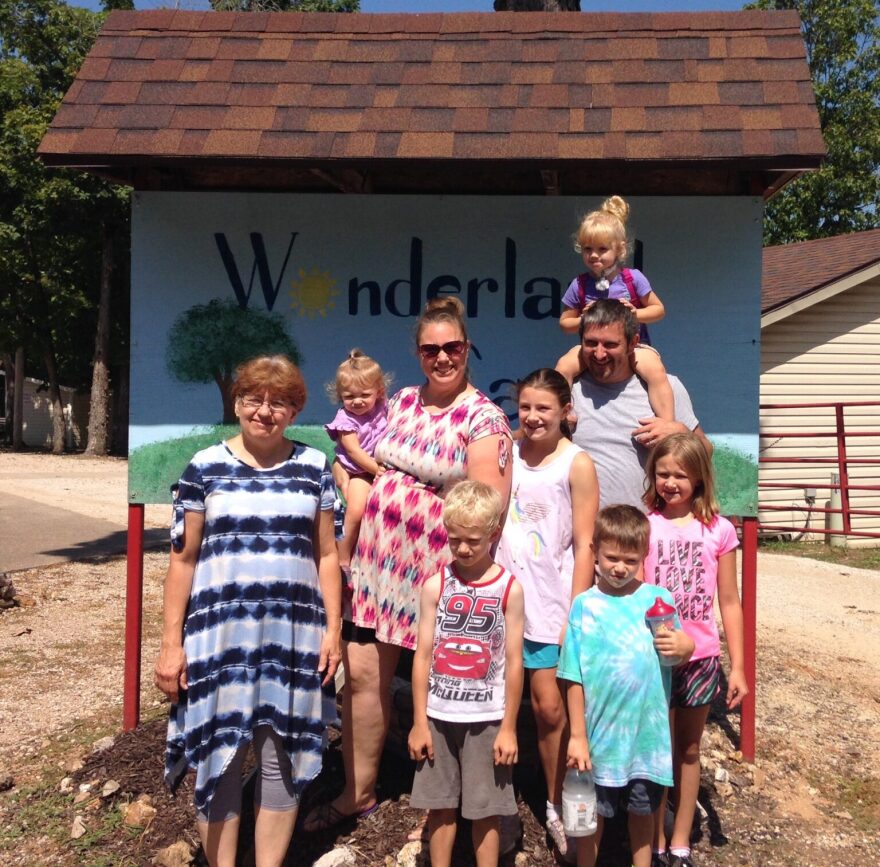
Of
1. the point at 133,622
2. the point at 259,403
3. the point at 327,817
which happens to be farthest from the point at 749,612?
the point at 133,622

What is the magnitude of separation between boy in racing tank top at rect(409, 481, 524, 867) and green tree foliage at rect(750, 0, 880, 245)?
2333 cm

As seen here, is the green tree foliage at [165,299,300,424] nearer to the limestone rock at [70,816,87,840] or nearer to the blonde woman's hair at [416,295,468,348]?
the blonde woman's hair at [416,295,468,348]

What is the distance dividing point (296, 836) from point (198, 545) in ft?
4.29

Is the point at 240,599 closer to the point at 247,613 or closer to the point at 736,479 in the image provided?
the point at 247,613

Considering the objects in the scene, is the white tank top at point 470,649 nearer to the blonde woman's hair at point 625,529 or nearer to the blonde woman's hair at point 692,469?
the blonde woman's hair at point 625,529

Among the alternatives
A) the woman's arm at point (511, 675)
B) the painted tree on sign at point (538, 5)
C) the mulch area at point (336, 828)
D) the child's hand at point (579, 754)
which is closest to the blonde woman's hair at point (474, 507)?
the woman's arm at point (511, 675)

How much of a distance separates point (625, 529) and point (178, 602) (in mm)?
1426

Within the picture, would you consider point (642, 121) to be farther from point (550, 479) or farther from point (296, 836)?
point (296, 836)

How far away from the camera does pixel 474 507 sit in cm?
274

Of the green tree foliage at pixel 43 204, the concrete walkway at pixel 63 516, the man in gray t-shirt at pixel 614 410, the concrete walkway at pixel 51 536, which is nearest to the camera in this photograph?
the man in gray t-shirt at pixel 614 410

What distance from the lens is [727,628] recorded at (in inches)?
124

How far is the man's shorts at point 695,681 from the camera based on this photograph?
3.15 metres

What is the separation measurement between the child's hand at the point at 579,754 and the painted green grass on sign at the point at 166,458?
6.51 feet

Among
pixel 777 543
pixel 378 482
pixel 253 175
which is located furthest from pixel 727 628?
pixel 777 543
